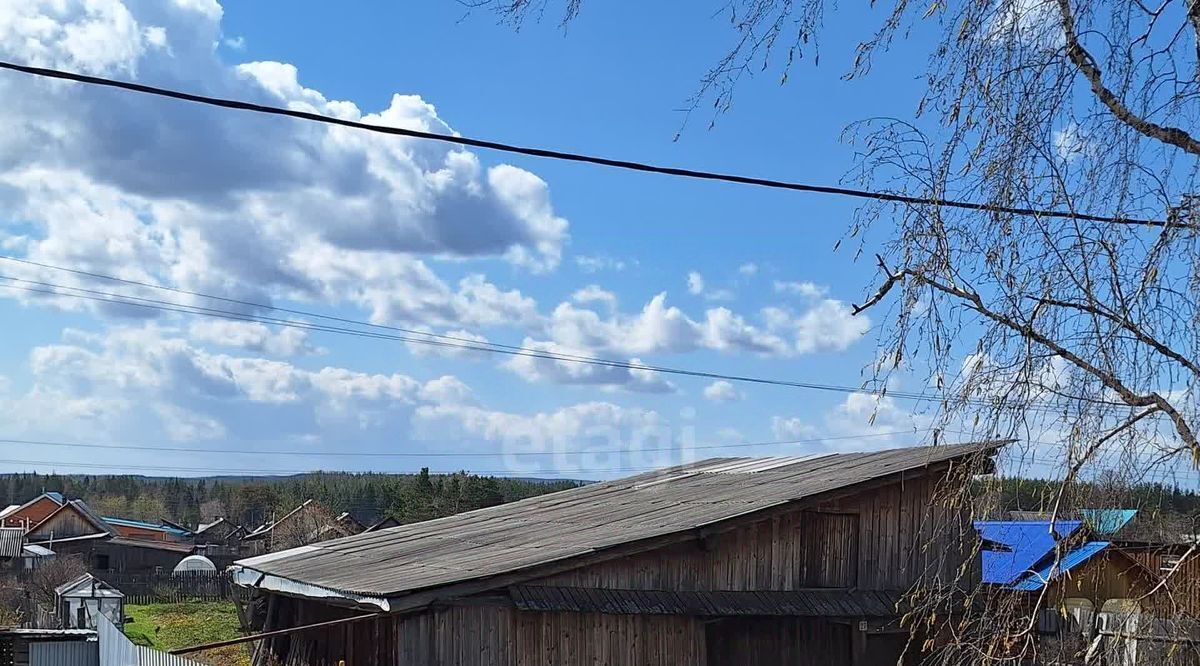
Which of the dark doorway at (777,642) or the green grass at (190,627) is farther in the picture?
the green grass at (190,627)

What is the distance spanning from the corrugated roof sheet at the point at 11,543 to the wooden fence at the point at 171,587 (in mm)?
8214

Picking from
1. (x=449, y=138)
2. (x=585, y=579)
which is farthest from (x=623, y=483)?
(x=449, y=138)

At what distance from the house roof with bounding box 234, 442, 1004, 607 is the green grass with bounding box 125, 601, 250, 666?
7.25 m

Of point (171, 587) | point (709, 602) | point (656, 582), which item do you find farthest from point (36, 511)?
point (709, 602)

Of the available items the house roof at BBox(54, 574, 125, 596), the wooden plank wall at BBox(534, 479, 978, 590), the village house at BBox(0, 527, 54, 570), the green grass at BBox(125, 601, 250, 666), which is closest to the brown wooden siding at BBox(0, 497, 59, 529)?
the village house at BBox(0, 527, 54, 570)

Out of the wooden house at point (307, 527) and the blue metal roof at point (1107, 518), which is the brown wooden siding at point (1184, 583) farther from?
the wooden house at point (307, 527)

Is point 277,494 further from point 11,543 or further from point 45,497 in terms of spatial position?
point 11,543

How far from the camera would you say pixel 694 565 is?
14367 millimetres

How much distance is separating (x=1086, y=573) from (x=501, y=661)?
7.01 m

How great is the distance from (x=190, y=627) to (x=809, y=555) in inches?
1120

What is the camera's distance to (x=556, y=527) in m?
17.6

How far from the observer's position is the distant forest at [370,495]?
559cm

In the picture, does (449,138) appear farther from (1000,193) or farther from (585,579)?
(585,579)

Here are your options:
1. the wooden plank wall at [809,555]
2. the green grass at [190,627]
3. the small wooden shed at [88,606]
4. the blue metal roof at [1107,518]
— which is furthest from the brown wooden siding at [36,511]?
the blue metal roof at [1107,518]
